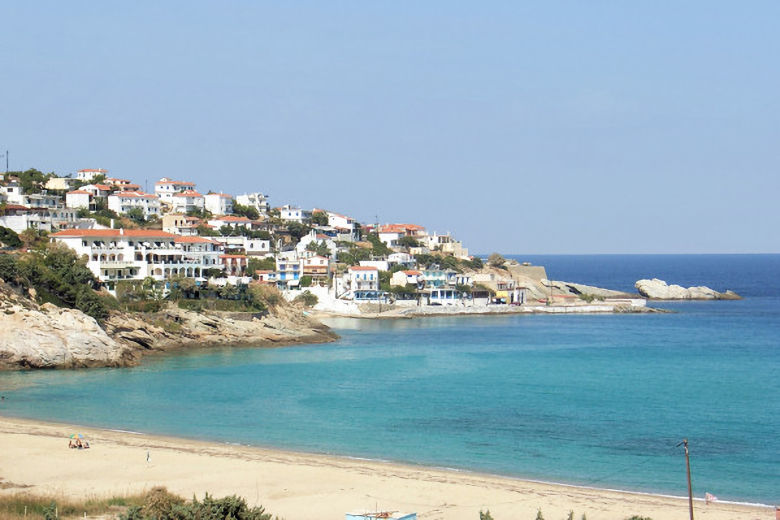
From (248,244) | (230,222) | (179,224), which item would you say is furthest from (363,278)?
(179,224)

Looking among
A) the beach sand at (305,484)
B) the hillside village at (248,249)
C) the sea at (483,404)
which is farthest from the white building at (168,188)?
the beach sand at (305,484)

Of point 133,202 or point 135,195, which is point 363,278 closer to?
point 133,202

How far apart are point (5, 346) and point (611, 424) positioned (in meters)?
27.0

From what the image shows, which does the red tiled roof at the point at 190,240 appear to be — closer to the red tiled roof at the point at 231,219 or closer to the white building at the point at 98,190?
the white building at the point at 98,190

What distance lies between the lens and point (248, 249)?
8344 cm

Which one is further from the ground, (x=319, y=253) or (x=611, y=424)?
(x=319, y=253)

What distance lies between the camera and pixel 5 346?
4200cm

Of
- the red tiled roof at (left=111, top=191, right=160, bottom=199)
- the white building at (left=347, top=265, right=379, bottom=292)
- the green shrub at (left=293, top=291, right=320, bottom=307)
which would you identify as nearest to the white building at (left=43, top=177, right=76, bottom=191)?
the red tiled roof at (left=111, top=191, right=160, bottom=199)

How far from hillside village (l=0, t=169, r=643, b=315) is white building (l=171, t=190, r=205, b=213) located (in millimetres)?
102

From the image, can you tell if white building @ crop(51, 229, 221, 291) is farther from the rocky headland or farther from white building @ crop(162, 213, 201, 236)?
white building @ crop(162, 213, 201, 236)

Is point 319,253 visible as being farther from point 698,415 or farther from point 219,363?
point 698,415

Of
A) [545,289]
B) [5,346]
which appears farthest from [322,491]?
[545,289]

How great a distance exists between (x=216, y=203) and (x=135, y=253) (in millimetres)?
37843

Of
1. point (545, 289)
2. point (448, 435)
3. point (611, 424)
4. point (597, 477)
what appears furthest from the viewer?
point (545, 289)
